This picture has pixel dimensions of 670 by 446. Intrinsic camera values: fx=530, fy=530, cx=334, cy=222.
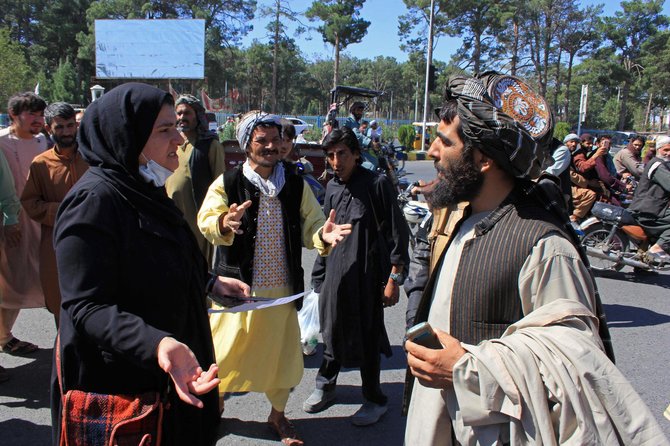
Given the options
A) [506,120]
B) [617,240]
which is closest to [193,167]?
[506,120]

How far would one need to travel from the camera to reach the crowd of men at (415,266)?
134cm

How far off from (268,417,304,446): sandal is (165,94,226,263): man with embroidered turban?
1633 millimetres

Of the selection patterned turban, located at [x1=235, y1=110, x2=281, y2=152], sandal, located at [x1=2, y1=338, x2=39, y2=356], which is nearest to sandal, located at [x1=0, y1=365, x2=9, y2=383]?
sandal, located at [x1=2, y1=338, x2=39, y2=356]

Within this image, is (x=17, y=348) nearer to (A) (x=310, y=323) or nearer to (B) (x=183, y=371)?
(A) (x=310, y=323)

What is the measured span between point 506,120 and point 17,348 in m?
4.31

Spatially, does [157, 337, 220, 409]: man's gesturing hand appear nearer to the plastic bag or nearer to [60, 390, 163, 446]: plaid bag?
[60, 390, 163, 446]: plaid bag

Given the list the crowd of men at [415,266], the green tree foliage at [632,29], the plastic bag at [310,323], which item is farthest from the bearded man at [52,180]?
the green tree foliage at [632,29]

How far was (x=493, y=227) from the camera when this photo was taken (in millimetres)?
1656

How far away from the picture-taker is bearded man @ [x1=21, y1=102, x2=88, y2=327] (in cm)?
382

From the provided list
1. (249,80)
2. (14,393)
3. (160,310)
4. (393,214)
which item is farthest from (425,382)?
(249,80)

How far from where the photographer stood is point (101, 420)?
1.65 meters

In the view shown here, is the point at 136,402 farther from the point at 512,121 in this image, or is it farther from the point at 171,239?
the point at 512,121

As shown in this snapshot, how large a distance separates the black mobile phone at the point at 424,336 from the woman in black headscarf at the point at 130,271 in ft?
1.85

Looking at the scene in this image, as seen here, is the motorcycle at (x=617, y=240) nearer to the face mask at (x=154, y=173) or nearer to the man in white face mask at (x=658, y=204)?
the man in white face mask at (x=658, y=204)
